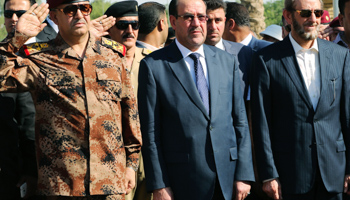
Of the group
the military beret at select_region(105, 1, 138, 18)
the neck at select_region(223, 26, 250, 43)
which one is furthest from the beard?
the neck at select_region(223, 26, 250, 43)

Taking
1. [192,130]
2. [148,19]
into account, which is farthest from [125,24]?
[192,130]

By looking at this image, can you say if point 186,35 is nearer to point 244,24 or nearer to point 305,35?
point 305,35

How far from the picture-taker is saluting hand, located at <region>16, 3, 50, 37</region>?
377 centimetres

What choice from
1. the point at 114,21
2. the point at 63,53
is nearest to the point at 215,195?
the point at 63,53

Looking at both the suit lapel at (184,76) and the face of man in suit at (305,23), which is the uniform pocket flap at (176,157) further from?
the face of man in suit at (305,23)

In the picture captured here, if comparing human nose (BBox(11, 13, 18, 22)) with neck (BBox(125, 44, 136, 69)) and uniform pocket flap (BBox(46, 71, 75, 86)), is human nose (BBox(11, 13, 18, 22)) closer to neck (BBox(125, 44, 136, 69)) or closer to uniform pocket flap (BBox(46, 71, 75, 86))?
neck (BBox(125, 44, 136, 69))

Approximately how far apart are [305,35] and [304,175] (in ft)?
3.68

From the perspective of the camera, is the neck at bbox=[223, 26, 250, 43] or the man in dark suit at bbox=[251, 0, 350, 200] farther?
the neck at bbox=[223, 26, 250, 43]

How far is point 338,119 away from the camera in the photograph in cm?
445

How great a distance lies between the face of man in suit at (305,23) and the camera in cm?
449

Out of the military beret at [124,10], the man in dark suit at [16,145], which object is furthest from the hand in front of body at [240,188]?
the military beret at [124,10]

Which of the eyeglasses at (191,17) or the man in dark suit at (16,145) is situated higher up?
the eyeglasses at (191,17)

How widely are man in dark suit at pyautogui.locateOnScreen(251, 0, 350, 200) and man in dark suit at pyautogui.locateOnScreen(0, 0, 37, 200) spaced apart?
5.91 feet

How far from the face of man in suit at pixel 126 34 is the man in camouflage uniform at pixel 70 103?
4.86 ft
